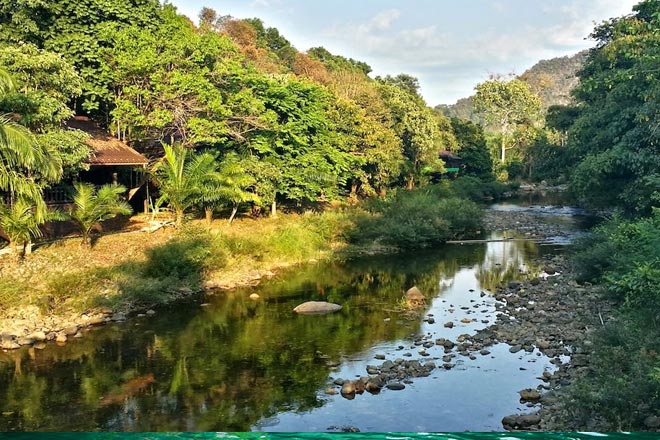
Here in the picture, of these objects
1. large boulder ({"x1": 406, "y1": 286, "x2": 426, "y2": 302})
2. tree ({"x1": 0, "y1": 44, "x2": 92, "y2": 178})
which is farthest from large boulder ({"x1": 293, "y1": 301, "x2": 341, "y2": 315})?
tree ({"x1": 0, "y1": 44, "x2": 92, "y2": 178})

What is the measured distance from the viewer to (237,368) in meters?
12.7

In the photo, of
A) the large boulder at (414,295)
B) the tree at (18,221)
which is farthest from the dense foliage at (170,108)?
the large boulder at (414,295)

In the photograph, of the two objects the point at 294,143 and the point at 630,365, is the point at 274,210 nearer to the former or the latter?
the point at 294,143

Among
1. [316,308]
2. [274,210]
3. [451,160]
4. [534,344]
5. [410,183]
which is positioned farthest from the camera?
[451,160]

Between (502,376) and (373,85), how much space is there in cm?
2942

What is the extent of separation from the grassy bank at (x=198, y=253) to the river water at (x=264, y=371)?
141 centimetres

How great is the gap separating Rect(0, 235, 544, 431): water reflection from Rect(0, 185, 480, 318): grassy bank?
146cm

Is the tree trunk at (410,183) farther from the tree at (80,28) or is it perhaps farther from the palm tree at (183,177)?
the tree at (80,28)

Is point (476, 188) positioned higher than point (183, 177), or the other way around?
point (183, 177)

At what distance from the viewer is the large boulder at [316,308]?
17.1 meters

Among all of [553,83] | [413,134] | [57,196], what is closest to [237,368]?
[57,196]

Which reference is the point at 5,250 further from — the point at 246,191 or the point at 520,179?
the point at 520,179

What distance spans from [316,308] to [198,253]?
4.84 meters

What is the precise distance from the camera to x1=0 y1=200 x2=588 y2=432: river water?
10219mm
